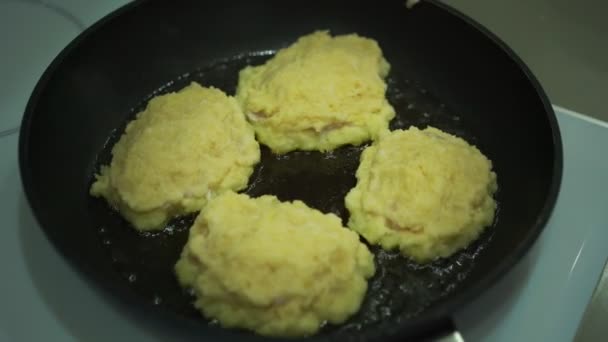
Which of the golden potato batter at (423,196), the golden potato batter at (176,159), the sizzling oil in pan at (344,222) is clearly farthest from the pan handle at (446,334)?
the golden potato batter at (176,159)

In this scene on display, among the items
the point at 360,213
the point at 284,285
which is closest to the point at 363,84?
the point at 360,213

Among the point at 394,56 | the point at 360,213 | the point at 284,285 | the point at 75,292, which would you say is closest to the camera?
the point at 284,285

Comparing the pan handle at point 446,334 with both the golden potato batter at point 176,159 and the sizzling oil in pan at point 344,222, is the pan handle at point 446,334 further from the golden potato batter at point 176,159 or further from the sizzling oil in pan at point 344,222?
the golden potato batter at point 176,159

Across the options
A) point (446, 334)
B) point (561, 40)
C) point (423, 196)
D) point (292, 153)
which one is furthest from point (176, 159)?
point (561, 40)

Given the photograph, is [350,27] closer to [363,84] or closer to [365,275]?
[363,84]

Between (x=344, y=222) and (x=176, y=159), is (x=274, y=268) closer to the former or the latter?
(x=344, y=222)

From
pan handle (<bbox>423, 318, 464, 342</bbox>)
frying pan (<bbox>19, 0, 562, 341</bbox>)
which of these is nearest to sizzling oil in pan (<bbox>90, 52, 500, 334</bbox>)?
frying pan (<bbox>19, 0, 562, 341</bbox>)
